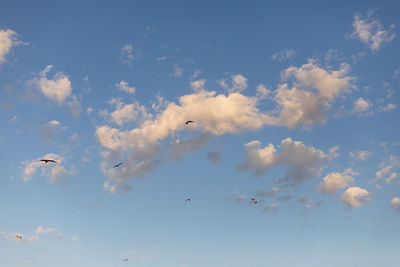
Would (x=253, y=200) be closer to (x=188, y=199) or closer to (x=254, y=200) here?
(x=254, y=200)

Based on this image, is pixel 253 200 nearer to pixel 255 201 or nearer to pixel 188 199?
pixel 255 201

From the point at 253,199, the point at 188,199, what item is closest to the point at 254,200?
the point at 253,199

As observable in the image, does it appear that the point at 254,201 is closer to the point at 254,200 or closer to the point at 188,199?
the point at 254,200

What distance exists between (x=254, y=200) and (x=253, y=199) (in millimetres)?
727

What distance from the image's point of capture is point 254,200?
416 ft

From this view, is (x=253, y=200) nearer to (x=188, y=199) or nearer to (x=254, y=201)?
(x=254, y=201)

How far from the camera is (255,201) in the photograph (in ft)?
419

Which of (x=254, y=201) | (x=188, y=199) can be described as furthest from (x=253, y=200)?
(x=188, y=199)

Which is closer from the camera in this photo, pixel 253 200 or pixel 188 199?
pixel 253 200

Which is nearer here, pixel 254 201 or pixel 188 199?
pixel 254 201

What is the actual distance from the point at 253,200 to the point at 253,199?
3.09ft

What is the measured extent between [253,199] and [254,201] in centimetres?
150

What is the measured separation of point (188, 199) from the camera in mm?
134375
